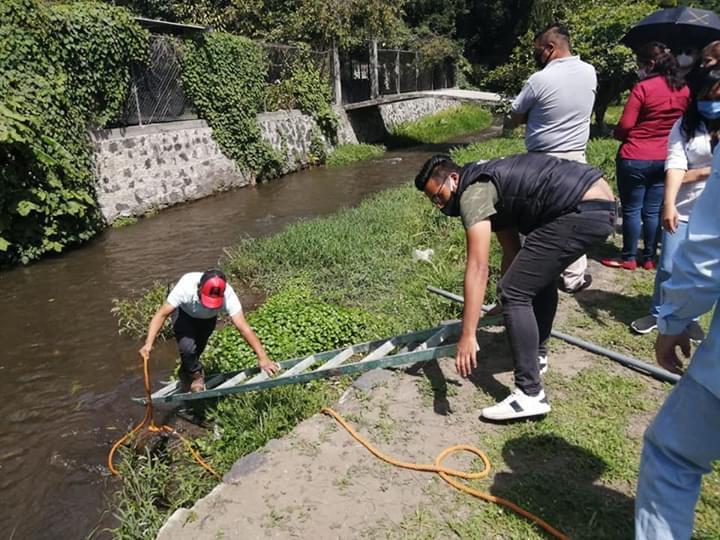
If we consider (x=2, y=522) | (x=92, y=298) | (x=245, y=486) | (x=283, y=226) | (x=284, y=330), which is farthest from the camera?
(x=283, y=226)

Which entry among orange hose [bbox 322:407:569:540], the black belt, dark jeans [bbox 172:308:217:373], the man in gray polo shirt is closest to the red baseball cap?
dark jeans [bbox 172:308:217:373]

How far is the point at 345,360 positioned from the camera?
4047 millimetres

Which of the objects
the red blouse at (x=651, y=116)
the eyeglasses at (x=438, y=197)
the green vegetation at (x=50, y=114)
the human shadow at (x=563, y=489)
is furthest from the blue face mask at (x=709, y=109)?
the green vegetation at (x=50, y=114)

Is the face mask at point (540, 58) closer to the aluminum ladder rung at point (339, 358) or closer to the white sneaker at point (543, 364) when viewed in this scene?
the white sneaker at point (543, 364)

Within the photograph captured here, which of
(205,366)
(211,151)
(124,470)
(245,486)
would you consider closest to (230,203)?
(211,151)

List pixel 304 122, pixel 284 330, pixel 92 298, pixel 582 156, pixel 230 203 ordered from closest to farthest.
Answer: pixel 582 156
pixel 284 330
pixel 92 298
pixel 230 203
pixel 304 122

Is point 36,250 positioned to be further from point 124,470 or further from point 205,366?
point 124,470

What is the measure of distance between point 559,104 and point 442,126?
69.2ft

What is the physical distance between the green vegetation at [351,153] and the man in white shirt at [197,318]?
1309 centimetres

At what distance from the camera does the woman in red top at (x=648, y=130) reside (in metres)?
4.57

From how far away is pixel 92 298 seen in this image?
7234mm

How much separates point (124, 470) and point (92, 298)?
4109 mm

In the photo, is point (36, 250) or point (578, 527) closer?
point (578, 527)

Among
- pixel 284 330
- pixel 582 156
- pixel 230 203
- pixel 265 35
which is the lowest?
pixel 230 203
